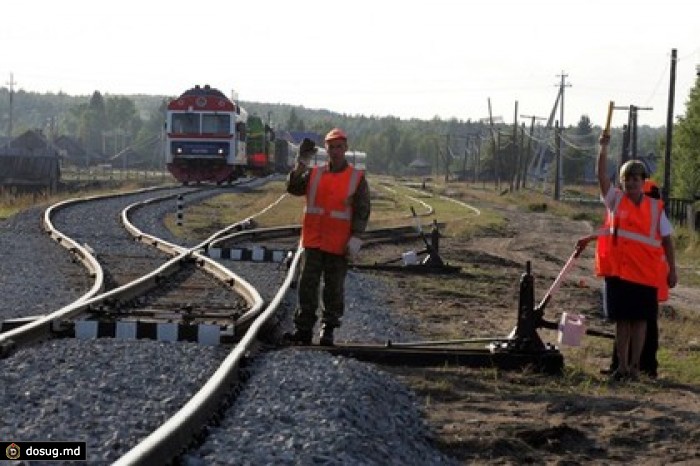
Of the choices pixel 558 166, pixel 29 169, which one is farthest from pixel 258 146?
pixel 558 166

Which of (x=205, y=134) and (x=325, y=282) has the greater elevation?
(x=205, y=134)

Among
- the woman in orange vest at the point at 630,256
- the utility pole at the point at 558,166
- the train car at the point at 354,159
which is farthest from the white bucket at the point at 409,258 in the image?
the utility pole at the point at 558,166

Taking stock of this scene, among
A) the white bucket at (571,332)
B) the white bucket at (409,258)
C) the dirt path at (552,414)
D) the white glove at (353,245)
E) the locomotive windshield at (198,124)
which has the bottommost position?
the white bucket at (409,258)

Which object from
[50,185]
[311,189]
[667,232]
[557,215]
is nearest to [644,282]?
[667,232]

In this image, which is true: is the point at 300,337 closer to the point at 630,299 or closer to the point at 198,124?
the point at 630,299

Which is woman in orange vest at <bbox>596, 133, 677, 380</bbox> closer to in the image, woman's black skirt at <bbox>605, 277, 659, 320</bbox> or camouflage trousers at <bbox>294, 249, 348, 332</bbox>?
woman's black skirt at <bbox>605, 277, 659, 320</bbox>

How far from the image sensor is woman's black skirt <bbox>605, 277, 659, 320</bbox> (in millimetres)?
9273

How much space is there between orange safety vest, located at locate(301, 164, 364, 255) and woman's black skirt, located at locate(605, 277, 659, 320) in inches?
84.6

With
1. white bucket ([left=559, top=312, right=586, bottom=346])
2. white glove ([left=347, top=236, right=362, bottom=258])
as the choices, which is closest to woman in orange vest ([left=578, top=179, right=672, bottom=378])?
white bucket ([left=559, top=312, right=586, bottom=346])

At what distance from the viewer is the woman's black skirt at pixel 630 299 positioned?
927 centimetres

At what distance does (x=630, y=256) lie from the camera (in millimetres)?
9188

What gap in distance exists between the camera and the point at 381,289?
631 inches

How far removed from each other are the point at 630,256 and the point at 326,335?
247cm

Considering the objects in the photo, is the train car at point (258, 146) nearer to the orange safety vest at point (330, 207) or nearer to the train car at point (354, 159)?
the train car at point (354, 159)
